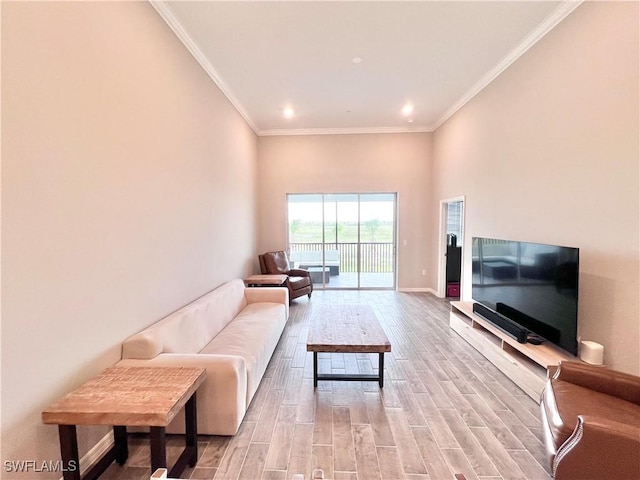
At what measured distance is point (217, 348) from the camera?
241 centimetres

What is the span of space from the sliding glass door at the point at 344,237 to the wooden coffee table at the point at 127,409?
4.63 meters

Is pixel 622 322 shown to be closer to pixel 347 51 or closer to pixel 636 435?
pixel 636 435

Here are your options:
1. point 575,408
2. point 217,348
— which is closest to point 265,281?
point 217,348

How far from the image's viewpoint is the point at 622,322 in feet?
6.83

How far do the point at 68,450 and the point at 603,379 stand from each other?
10.2 feet

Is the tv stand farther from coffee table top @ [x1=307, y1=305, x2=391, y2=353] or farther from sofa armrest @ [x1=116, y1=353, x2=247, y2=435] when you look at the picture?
sofa armrest @ [x1=116, y1=353, x2=247, y2=435]

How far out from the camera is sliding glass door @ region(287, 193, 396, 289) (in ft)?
20.0

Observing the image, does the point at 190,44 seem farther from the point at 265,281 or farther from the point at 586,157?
the point at 586,157

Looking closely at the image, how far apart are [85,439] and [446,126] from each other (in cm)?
615

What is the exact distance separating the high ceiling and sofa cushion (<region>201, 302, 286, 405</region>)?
117 inches

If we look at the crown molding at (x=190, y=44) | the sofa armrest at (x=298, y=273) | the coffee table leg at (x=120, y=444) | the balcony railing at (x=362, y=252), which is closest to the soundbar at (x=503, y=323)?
the balcony railing at (x=362, y=252)

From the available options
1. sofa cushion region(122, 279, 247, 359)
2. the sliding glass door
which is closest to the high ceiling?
the sliding glass door

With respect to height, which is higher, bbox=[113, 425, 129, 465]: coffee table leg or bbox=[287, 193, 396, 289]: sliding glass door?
bbox=[287, 193, 396, 289]: sliding glass door

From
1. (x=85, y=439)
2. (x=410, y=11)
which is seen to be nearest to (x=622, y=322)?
(x=410, y=11)
